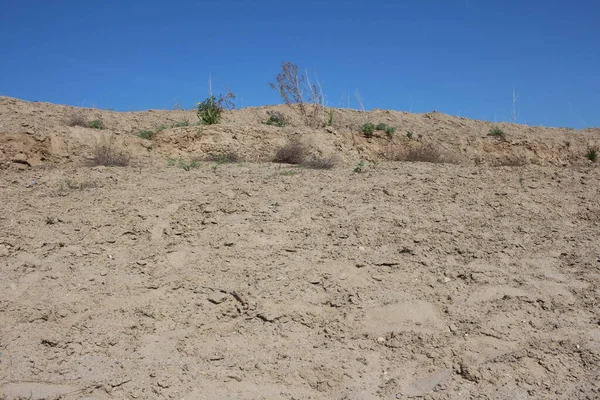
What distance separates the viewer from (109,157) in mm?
7293

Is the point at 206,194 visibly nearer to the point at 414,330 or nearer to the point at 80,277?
the point at 80,277

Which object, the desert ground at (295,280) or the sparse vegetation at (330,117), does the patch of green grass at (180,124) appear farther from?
the sparse vegetation at (330,117)

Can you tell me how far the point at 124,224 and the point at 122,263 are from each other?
63cm

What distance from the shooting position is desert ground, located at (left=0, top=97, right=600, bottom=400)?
3.80m

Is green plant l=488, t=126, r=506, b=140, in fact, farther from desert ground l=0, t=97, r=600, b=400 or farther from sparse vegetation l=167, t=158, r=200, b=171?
sparse vegetation l=167, t=158, r=200, b=171

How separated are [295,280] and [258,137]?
4339 millimetres

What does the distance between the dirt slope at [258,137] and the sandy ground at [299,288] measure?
3.80 ft

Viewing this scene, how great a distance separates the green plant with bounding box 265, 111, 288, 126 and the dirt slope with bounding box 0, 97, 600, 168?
16cm

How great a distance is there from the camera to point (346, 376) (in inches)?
149

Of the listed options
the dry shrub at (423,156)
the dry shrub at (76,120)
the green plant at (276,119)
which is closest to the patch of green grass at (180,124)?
the dry shrub at (76,120)

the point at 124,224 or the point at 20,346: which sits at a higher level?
the point at 124,224

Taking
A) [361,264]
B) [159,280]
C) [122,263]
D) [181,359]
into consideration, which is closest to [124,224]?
[122,263]

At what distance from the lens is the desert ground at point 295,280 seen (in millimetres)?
3797

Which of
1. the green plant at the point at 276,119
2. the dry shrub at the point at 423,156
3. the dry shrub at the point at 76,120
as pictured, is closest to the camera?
the dry shrub at the point at 423,156
